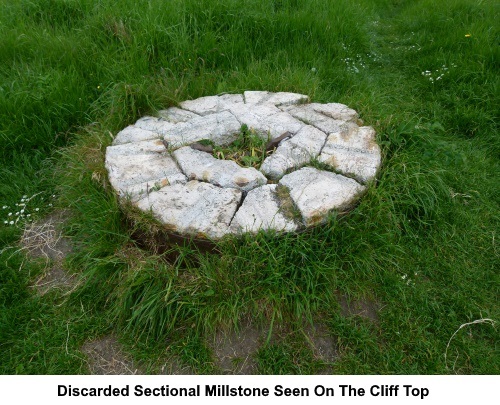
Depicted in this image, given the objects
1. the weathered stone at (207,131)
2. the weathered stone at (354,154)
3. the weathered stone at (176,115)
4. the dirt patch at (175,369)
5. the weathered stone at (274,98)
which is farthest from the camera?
the weathered stone at (274,98)

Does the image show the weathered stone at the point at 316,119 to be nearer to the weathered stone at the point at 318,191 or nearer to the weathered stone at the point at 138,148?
the weathered stone at the point at 318,191

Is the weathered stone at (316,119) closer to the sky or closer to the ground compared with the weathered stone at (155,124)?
closer to the sky

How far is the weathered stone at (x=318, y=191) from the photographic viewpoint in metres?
2.47

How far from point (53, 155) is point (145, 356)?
6.08ft

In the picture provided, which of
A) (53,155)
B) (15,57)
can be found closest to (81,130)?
(53,155)

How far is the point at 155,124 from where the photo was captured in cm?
323

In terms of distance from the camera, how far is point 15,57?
153 inches

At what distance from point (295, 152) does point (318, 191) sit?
43 cm

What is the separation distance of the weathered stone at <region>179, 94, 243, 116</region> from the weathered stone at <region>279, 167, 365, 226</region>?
0.97 m

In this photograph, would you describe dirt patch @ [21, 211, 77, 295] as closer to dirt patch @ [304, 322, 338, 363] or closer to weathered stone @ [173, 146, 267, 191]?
weathered stone @ [173, 146, 267, 191]

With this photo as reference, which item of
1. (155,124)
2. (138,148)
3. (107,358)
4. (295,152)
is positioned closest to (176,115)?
(155,124)

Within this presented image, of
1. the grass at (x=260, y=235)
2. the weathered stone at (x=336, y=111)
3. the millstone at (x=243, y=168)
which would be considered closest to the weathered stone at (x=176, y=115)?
the millstone at (x=243, y=168)

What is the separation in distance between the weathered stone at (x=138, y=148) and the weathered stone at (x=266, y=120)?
24.1 inches

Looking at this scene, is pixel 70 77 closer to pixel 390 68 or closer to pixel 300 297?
pixel 300 297
